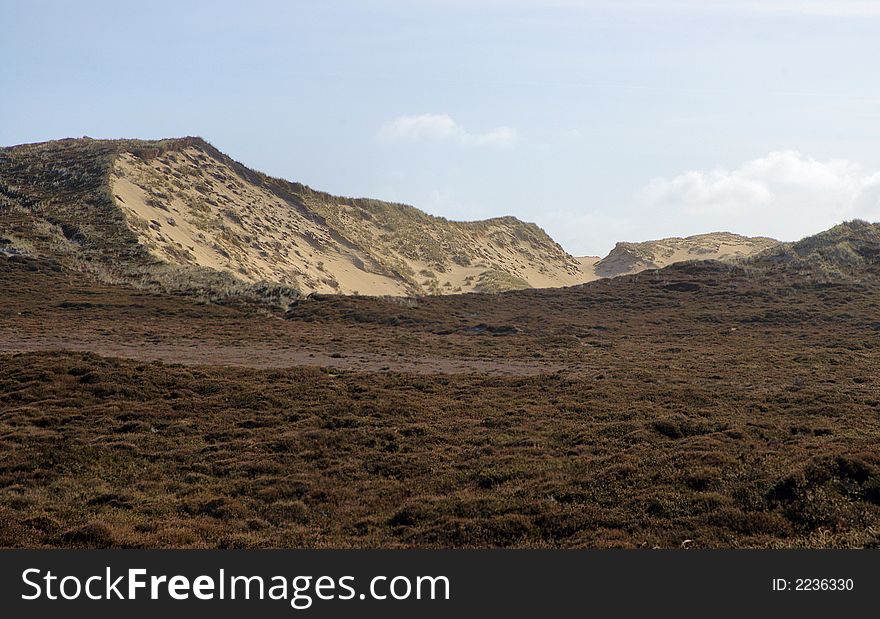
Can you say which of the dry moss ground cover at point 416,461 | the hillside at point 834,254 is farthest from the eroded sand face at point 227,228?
the hillside at point 834,254

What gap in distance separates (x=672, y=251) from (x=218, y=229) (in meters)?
89.1

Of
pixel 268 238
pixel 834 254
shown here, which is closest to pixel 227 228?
pixel 268 238

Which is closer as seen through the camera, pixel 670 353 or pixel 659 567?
pixel 659 567

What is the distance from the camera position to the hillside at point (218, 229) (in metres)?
Result: 60.5

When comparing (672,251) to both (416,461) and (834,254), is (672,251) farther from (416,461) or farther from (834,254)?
(416,461)

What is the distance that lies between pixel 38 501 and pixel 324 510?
19.0ft

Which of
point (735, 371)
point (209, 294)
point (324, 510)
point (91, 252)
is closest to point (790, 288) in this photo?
point (735, 371)

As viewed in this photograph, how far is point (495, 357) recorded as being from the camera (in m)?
37.0

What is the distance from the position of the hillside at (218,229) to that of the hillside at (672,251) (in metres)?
10.5

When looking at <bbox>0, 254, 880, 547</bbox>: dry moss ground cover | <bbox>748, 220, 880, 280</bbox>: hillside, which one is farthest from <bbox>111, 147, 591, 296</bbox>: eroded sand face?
<bbox>748, 220, 880, 280</bbox>: hillside

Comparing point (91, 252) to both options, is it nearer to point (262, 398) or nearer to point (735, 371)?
point (262, 398)

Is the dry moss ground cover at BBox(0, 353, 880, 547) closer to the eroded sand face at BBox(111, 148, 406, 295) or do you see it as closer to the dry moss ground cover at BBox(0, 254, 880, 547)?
the dry moss ground cover at BBox(0, 254, 880, 547)

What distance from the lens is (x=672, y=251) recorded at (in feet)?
412

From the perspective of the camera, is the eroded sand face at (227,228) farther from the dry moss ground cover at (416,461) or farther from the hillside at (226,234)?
the dry moss ground cover at (416,461)
